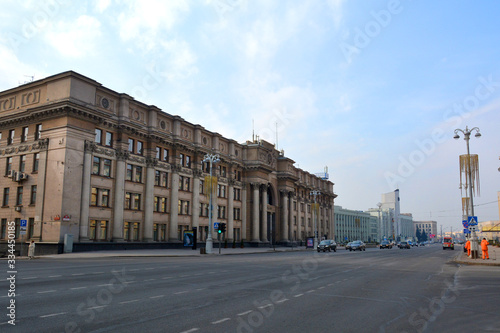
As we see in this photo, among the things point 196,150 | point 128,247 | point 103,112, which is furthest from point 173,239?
point 103,112

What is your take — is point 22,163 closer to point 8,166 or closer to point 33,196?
point 8,166

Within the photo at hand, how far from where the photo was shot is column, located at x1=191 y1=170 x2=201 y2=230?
5391 centimetres

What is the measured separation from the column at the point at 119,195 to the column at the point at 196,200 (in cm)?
1259

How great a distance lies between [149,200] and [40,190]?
39.3ft

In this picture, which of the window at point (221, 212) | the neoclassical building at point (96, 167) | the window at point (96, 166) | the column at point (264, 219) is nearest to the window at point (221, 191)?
the neoclassical building at point (96, 167)

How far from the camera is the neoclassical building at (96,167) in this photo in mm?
37406

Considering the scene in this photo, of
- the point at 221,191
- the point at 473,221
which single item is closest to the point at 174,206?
the point at 221,191

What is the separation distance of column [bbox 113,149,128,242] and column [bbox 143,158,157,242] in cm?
362

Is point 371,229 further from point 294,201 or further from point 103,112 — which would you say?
point 103,112

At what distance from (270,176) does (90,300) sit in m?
65.1

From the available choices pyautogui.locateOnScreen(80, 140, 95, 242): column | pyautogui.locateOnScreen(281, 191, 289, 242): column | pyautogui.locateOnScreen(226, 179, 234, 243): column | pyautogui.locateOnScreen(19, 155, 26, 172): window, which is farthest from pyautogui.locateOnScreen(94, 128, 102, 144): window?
pyautogui.locateOnScreen(281, 191, 289, 242): column

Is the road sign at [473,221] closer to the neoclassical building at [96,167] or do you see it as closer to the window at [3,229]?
the neoclassical building at [96,167]

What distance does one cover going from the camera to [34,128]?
4000 centimetres

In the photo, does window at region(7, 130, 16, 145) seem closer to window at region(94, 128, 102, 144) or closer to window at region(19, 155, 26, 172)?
window at region(19, 155, 26, 172)
